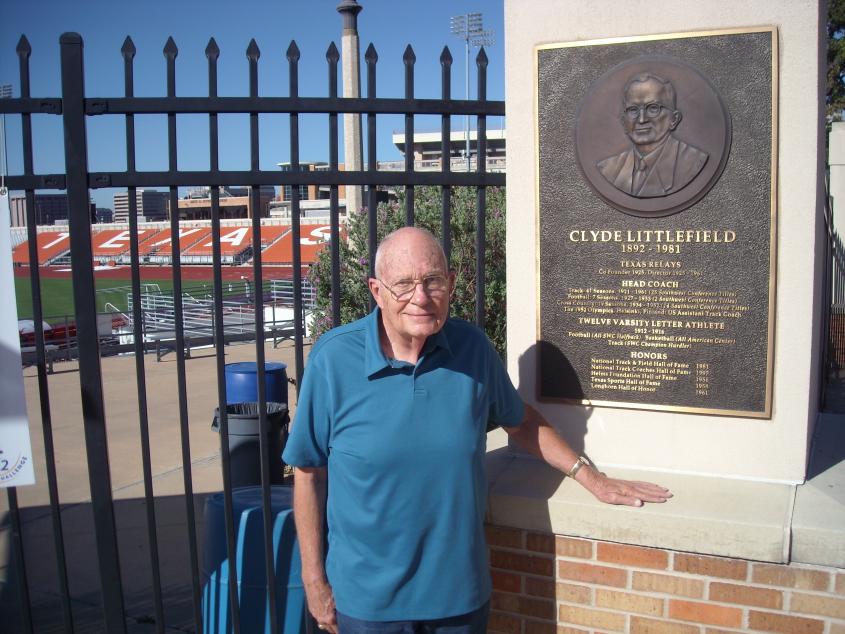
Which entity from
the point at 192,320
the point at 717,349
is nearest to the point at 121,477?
the point at 717,349

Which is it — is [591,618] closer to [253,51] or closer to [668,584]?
[668,584]

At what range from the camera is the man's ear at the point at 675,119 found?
2.68m

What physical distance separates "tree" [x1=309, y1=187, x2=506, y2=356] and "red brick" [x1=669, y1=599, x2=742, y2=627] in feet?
17.0

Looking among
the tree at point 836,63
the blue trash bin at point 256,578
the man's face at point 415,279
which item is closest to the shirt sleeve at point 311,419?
the man's face at point 415,279

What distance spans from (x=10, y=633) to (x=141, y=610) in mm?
728

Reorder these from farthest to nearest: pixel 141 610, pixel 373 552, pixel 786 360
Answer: pixel 141 610 < pixel 786 360 < pixel 373 552

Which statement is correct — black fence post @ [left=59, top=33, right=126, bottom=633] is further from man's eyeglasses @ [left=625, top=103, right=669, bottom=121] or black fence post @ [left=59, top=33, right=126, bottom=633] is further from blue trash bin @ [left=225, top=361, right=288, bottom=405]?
blue trash bin @ [left=225, top=361, right=288, bottom=405]

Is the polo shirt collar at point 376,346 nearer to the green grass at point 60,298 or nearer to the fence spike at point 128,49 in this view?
the fence spike at point 128,49

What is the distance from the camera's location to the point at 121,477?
7.46 m

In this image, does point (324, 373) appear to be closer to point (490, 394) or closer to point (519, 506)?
point (490, 394)

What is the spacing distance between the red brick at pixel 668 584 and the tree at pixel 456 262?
514 centimetres

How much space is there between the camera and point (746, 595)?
2.52 metres

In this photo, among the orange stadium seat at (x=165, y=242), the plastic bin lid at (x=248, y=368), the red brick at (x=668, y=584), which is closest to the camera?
the red brick at (x=668, y=584)

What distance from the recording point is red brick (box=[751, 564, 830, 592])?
7.99 feet
